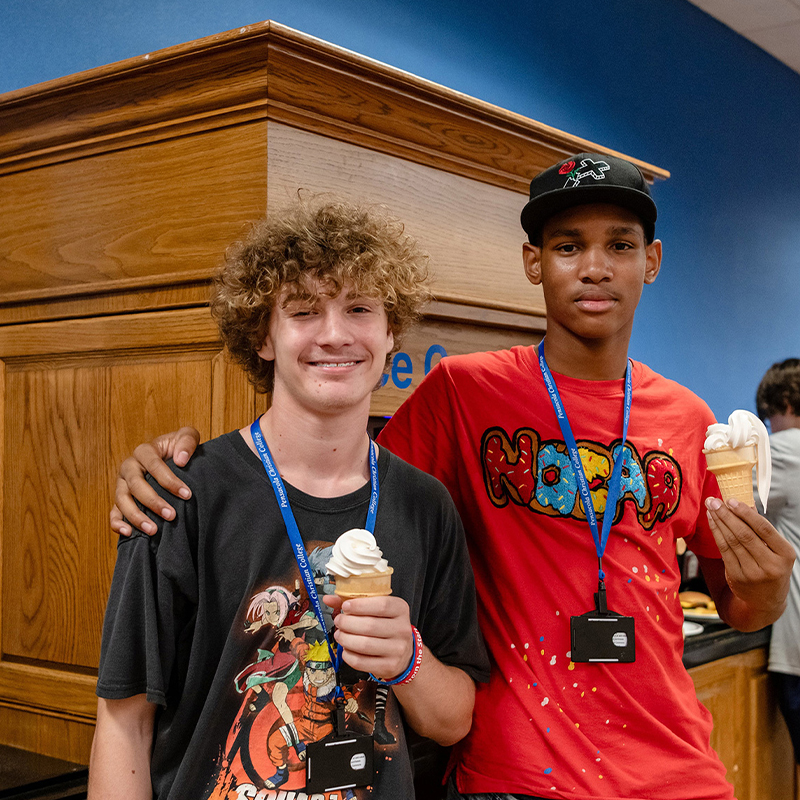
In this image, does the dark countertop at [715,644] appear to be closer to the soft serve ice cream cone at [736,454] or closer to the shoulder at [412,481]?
the soft serve ice cream cone at [736,454]

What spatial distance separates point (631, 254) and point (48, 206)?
4.70 feet

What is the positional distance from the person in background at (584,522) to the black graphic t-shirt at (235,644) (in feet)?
1.14

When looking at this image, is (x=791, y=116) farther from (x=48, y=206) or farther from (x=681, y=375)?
(x=48, y=206)

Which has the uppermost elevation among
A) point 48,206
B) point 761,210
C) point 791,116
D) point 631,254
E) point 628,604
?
point 791,116

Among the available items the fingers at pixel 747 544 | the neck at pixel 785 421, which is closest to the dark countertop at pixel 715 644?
the neck at pixel 785 421

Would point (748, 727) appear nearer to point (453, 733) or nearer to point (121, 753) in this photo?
point (453, 733)

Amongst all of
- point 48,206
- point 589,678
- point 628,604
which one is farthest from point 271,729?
point 48,206

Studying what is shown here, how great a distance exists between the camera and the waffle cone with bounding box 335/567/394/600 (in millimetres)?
1236

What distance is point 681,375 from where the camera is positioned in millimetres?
4848

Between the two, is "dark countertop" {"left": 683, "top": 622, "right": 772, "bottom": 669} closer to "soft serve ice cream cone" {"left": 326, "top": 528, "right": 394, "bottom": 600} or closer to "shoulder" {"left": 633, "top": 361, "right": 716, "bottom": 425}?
"shoulder" {"left": 633, "top": 361, "right": 716, "bottom": 425}

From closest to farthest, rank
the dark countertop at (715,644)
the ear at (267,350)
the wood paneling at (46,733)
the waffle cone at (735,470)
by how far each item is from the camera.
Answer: the ear at (267,350) < the waffle cone at (735,470) < the wood paneling at (46,733) < the dark countertop at (715,644)

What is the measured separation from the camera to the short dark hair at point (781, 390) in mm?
3740

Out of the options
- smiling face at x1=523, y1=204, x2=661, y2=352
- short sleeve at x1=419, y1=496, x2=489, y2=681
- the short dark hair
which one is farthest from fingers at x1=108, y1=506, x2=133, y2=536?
the short dark hair

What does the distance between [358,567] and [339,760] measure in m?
0.32
